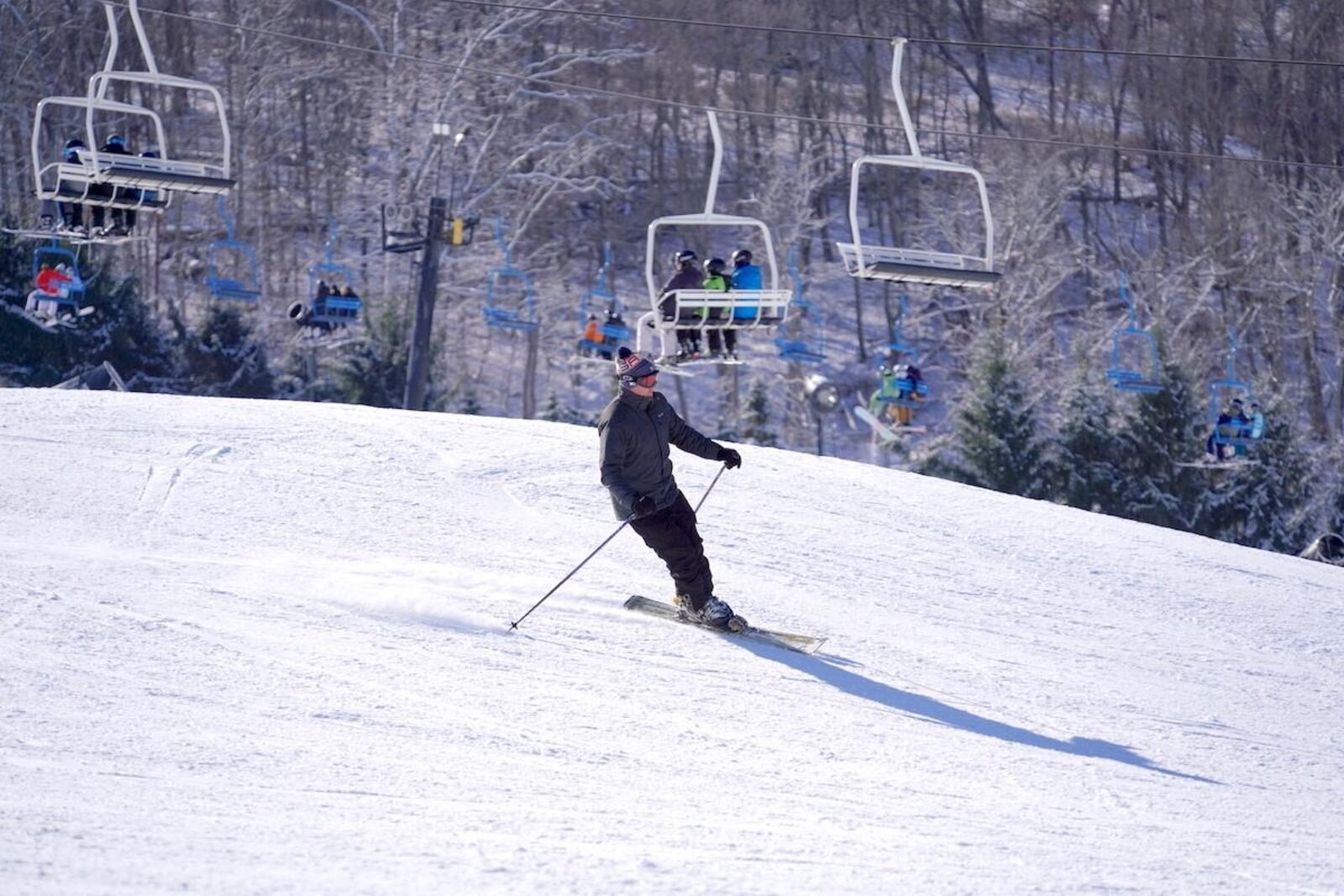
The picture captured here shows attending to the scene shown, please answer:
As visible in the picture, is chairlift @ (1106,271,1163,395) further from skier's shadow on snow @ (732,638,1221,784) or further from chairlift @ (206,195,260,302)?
skier's shadow on snow @ (732,638,1221,784)

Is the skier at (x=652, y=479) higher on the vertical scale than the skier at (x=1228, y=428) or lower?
higher

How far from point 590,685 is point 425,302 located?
48.6 feet

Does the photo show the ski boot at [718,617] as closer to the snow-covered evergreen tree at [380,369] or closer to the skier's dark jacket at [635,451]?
the skier's dark jacket at [635,451]

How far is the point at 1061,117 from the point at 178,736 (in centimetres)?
3930

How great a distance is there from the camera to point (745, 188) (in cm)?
4153

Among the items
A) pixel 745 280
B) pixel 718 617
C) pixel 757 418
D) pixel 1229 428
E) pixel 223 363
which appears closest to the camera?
pixel 718 617

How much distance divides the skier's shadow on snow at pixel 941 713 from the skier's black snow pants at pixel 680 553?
14.0 inches

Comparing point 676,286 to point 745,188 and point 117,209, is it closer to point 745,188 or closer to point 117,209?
point 117,209

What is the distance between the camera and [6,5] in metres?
34.7

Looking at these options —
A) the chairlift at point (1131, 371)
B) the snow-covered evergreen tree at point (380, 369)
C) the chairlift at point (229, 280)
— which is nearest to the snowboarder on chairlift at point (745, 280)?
the chairlift at point (1131, 371)

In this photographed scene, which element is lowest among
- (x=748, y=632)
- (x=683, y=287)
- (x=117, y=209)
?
(x=748, y=632)

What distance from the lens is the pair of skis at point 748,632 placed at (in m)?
8.77

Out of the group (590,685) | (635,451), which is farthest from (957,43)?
(590,685)

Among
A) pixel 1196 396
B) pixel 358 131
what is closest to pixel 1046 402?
pixel 1196 396
